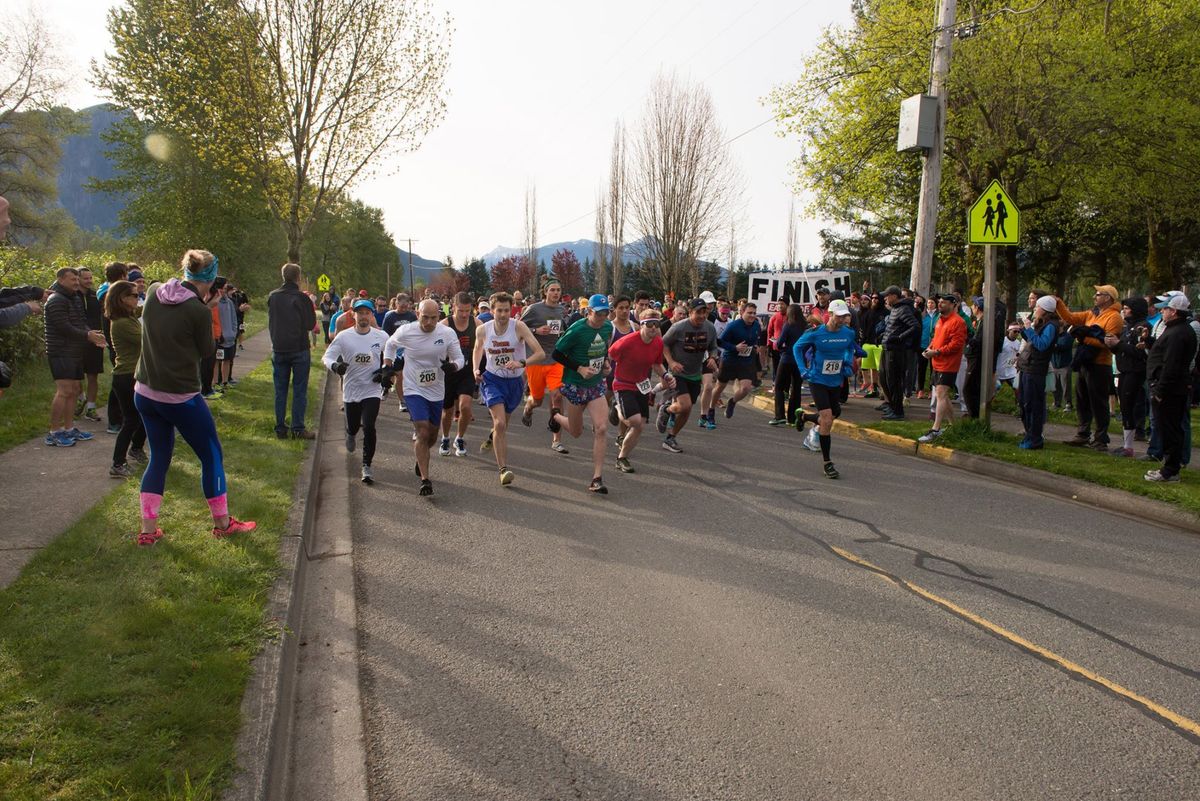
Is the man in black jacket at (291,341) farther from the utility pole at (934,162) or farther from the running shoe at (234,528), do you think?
the utility pole at (934,162)

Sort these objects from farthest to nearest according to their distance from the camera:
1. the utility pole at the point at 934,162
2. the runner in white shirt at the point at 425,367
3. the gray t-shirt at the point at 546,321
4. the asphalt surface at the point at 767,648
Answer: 1. the utility pole at the point at 934,162
2. the gray t-shirt at the point at 546,321
3. the runner in white shirt at the point at 425,367
4. the asphalt surface at the point at 767,648

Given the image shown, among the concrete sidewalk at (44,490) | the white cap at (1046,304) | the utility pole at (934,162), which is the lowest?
the concrete sidewalk at (44,490)

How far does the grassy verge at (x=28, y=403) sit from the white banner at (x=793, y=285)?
15.5 m

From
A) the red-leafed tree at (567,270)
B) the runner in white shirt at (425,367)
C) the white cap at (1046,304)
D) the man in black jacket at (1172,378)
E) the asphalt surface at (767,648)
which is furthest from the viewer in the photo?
the red-leafed tree at (567,270)

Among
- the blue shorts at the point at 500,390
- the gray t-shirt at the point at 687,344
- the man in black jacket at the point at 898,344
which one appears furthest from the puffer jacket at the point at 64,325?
the man in black jacket at the point at 898,344

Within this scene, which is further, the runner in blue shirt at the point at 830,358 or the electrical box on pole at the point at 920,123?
the electrical box on pole at the point at 920,123

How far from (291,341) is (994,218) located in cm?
890

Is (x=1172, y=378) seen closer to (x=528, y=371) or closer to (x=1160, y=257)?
(x=528, y=371)

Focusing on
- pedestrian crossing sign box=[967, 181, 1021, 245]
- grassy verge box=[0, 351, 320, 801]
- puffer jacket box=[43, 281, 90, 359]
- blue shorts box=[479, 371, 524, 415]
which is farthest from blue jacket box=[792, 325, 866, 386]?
puffer jacket box=[43, 281, 90, 359]

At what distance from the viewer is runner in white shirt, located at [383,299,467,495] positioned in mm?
7824

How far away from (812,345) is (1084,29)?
15.8 m

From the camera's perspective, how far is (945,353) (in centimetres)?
1110

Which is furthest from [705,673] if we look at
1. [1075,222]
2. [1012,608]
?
[1075,222]

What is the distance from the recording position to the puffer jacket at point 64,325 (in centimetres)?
872
